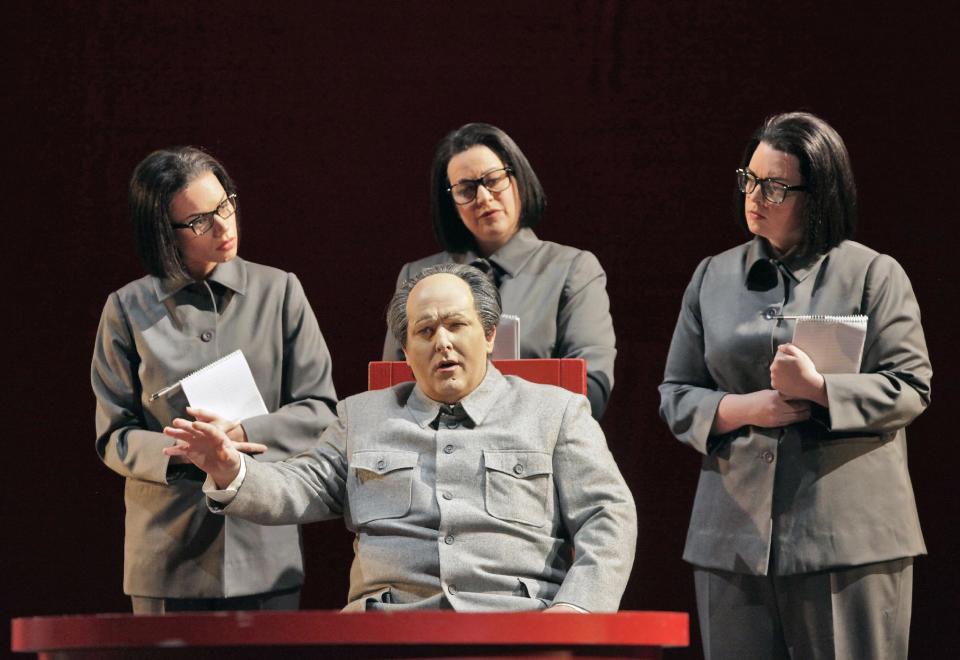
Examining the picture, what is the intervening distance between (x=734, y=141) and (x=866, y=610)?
1.80 metres

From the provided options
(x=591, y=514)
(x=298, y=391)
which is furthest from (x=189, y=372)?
(x=591, y=514)

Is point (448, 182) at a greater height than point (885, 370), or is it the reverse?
point (448, 182)

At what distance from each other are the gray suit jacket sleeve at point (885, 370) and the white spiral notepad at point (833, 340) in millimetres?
47

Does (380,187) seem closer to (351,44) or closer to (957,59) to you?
(351,44)

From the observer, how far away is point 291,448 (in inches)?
121

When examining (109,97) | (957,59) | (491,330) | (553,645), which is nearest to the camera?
(553,645)

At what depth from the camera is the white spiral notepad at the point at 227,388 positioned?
3.02m

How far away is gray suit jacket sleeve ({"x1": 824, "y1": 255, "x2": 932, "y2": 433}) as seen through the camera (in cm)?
283

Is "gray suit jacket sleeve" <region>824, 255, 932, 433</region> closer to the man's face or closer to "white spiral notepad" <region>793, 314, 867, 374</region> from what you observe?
"white spiral notepad" <region>793, 314, 867, 374</region>

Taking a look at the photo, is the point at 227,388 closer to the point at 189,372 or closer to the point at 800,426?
the point at 189,372

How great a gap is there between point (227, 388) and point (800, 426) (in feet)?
3.90

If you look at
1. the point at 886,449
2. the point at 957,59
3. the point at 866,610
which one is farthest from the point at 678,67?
the point at 866,610

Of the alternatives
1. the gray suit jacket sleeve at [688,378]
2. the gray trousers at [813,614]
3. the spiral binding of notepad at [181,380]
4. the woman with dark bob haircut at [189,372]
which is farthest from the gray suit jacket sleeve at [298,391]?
the gray trousers at [813,614]

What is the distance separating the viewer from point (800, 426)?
2928 mm
